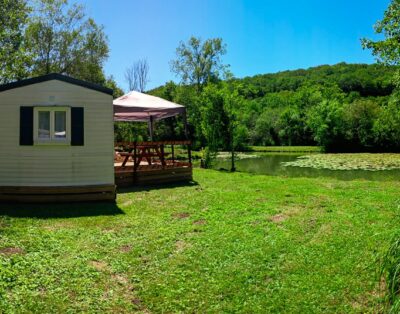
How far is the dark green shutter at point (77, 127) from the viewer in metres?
8.51

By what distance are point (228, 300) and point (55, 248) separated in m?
2.60

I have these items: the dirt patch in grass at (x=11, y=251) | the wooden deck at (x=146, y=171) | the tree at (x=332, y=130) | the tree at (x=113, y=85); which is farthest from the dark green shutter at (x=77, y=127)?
the tree at (x=332, y=130)

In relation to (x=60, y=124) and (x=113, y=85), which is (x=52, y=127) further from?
(x=113, y=85)

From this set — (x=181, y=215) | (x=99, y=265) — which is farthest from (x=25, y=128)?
(x=99, y=265)

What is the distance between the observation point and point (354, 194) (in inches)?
361

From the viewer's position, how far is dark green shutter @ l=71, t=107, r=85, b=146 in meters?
8.51

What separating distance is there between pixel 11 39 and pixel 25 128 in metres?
14.4

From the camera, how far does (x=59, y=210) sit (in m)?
7.56

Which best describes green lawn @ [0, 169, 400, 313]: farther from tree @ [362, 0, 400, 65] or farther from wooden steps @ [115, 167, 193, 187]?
tree @ [362, 0, 400, 65]

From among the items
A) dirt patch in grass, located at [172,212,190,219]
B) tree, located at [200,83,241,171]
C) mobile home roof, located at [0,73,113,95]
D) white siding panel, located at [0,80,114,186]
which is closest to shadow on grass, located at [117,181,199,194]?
white siding panel, located at [0,80,114,186]

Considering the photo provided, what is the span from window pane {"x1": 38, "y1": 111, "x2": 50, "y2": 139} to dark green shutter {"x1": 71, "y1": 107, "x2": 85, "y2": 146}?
1.76ft

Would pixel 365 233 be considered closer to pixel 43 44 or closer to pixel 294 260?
pixel 294 260

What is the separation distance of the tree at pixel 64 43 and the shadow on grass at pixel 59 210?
62.0ft

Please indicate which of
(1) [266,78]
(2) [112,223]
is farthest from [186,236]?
(1) [266,78]
